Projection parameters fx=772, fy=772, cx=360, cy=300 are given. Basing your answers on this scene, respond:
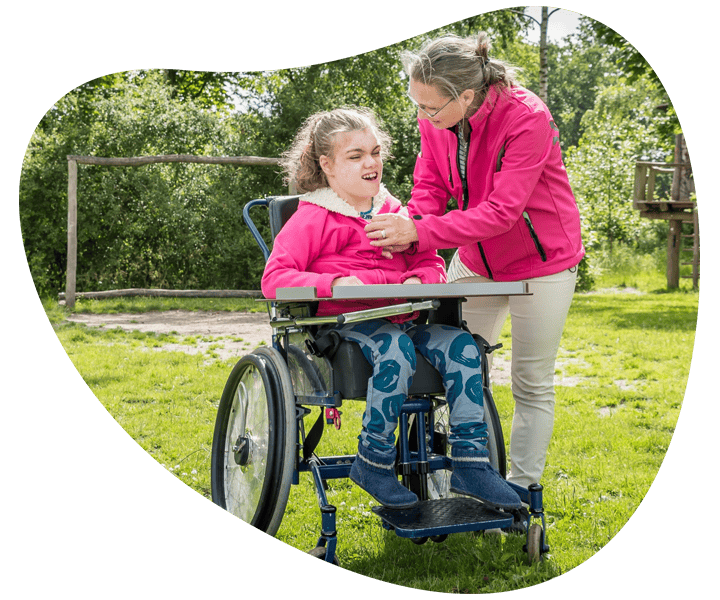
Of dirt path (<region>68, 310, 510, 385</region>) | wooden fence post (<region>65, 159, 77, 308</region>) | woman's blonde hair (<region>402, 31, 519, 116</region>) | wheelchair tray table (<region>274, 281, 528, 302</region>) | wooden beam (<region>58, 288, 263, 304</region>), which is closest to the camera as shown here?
wheelchair tray table (<region>274, 281, 528, 302</region>)

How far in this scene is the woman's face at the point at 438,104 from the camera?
6.72 ft

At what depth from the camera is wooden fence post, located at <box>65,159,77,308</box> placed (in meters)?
2.40

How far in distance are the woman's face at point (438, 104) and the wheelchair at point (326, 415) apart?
0.48 metres

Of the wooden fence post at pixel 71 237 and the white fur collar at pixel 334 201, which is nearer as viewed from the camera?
the white fur collar at pixel 334 201

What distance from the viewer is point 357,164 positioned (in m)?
2.08

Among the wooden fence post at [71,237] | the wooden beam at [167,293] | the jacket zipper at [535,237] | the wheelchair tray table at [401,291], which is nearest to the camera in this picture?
the wheelchair tray table at [401,291]

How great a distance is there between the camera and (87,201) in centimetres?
276

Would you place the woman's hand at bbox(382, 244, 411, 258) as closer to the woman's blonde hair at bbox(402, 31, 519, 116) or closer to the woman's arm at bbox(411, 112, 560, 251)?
the woman's arm at bbox(411, 112, 560, 251)

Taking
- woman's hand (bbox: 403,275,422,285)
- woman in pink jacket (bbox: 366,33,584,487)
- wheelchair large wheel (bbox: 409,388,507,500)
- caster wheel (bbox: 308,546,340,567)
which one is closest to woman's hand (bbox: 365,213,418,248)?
woman in pink jacket (bbox: 366,33,584,487)

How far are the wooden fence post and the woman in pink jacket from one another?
1.02 metres

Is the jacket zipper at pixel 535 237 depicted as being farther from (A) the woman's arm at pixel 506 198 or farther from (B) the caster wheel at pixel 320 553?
(B) the caster wheel at pixel 320 553

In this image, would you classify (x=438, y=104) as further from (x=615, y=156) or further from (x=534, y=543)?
(x=534, y=543)

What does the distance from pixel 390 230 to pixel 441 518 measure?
726mm

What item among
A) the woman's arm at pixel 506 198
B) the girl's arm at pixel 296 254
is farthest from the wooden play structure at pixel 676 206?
the girl's arm at pixel 296 254
